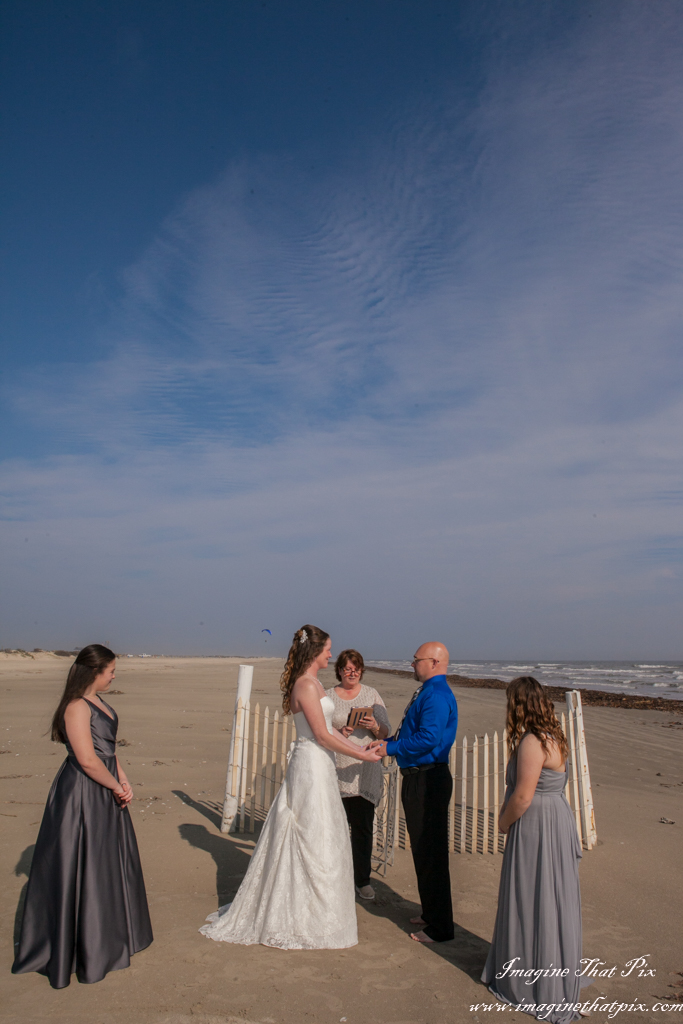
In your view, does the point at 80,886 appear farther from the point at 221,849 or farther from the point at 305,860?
the point at 221,849

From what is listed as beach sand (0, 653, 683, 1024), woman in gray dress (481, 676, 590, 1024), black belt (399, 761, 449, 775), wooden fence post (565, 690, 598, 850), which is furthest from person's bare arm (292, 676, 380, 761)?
wooden fence post (565, 690, 598, 850)

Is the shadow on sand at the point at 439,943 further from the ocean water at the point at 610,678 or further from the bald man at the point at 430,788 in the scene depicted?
the ocean water at the point at 610,678

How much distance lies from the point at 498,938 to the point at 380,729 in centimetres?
210

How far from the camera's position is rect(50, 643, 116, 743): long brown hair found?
4.34m

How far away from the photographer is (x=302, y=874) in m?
4.68

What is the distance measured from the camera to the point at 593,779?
11359 millimetres

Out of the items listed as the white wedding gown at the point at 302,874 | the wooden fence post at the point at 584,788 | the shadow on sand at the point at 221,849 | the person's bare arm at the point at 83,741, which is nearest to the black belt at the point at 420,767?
the white wedding gown at the point at 302,874

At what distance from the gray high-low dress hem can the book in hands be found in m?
1.93

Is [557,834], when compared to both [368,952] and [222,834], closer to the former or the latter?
[368,952]

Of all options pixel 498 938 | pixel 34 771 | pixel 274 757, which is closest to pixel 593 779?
pixel 274 757

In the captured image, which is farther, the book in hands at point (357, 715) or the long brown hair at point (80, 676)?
the book in hands at point (357, 715)

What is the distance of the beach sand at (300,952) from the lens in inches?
157

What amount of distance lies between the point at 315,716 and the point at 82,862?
175 centimetres

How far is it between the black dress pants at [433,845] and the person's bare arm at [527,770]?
3.77 ft
